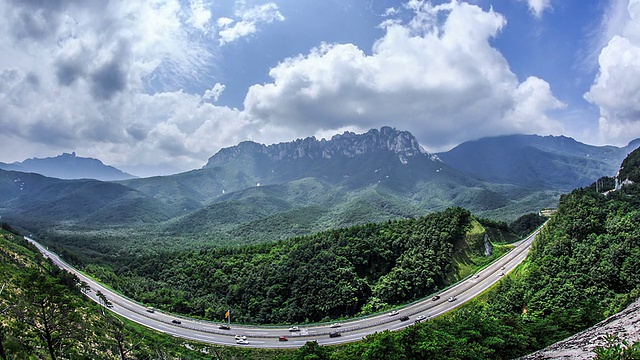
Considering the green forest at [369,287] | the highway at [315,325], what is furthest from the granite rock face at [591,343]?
Result: the highway at [315,325]

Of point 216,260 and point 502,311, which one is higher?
point 216,260

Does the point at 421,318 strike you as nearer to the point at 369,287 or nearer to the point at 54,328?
the point at 369,287

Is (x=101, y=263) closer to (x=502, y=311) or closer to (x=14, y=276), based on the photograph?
(x=14, y=276)

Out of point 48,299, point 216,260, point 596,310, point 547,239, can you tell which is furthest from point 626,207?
point 216,260

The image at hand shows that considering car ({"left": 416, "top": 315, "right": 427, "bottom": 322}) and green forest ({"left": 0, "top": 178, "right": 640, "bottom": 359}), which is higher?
green forest ({"left": 0, "top": 178, "right": 640, "bottom": 359})

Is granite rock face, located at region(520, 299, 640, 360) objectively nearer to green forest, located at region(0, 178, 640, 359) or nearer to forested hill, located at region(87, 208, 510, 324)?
green forest, located at region(0, 178, 640, 359)

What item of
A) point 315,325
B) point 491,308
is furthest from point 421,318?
point 315,325

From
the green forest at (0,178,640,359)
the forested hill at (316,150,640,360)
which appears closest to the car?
the forested hill at (316,150,640,360)
